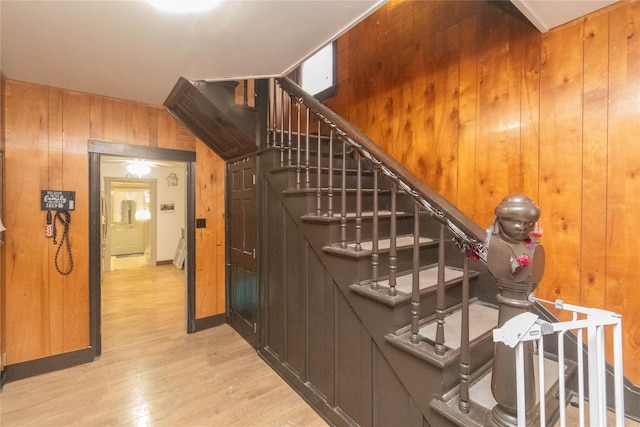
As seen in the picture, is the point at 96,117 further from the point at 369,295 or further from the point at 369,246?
the point at 369,295

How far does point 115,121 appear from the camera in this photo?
277cm

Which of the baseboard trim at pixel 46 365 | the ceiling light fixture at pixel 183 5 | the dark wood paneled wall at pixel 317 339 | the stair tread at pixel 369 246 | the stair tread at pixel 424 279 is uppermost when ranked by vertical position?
the ceiling light fixture at pixel 183 5

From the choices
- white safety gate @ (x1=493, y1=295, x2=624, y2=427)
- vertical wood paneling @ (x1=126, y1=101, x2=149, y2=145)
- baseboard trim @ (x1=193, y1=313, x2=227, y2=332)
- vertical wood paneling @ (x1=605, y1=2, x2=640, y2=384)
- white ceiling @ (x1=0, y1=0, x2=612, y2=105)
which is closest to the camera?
white safety gate @ (x1=493, y1=295, x2=624, y2=427)

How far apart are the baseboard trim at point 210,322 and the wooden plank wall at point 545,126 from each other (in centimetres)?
275

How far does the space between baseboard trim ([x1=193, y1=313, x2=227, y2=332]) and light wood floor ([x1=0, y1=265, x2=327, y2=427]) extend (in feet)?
0.24

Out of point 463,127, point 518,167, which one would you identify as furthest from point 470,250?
point 463,127

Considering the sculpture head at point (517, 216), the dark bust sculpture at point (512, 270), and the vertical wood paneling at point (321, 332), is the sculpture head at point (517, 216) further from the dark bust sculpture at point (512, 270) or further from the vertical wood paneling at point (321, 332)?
the vertical wood paneling at point (321, 332)

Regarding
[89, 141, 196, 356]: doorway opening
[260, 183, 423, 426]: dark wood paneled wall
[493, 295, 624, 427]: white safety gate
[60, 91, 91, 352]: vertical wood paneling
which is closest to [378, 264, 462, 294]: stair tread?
[260, 183, 423, 426]: dark wood paneled wall

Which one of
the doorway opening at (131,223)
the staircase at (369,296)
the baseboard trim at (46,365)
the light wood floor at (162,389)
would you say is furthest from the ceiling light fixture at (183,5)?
the doorway opening at (131,223)

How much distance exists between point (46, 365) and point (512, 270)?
11.6 ft

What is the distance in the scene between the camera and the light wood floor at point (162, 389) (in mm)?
1950

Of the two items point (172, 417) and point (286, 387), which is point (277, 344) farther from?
point (172, 417)

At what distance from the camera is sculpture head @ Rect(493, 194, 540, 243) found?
0.94 m

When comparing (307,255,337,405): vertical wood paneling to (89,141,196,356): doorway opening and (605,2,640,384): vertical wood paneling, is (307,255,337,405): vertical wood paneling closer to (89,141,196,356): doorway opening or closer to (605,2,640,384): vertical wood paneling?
(605,2,640,384): vertical wood paneling
